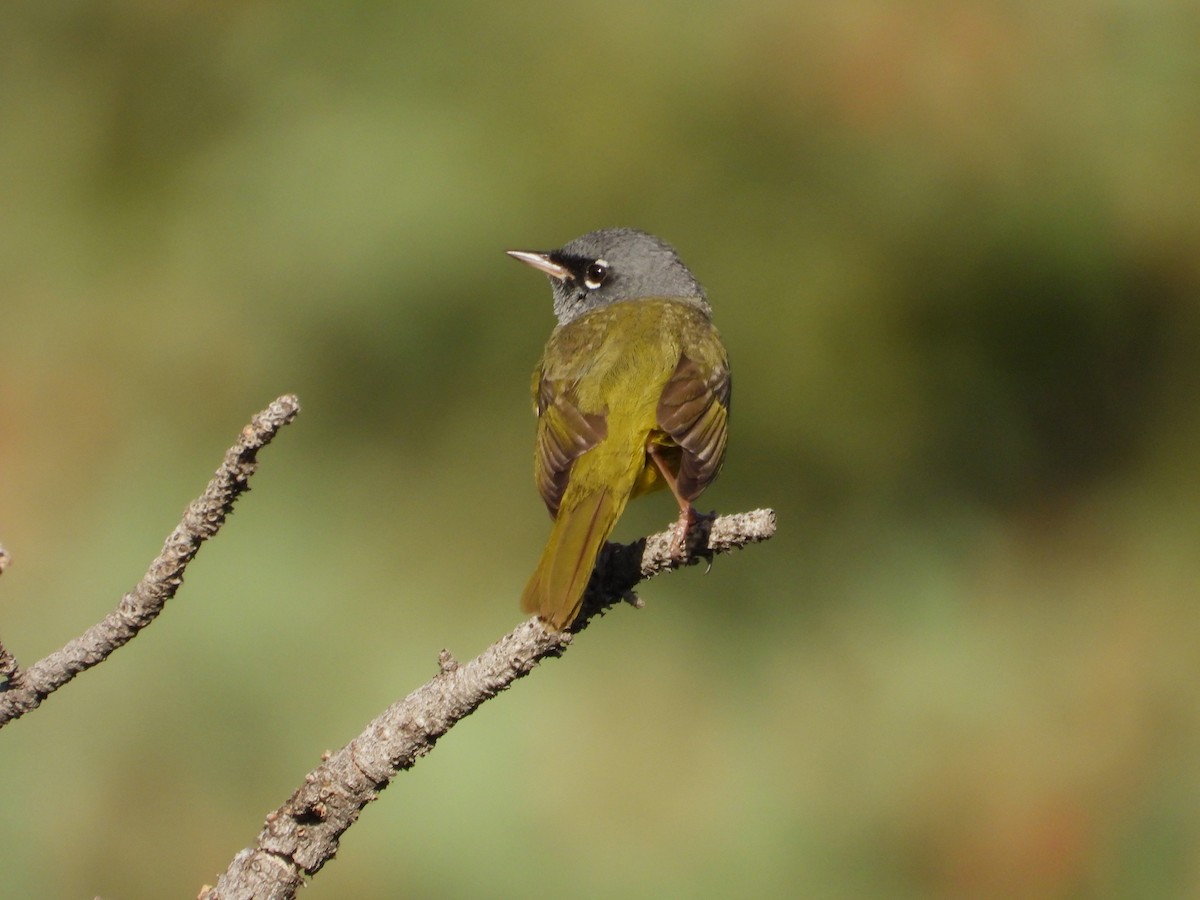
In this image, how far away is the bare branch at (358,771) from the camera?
260cm

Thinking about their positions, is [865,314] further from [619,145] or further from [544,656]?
[544,656]

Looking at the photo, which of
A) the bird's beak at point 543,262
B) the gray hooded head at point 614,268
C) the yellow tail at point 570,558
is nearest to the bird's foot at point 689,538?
the yellow tail at point 570,558

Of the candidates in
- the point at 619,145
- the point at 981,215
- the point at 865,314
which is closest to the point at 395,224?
the point at 619,145

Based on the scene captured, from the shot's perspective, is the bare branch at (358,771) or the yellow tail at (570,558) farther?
the yellow tail at (570,558)

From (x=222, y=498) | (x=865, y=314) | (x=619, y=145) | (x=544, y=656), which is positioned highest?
(x=619, y=145)

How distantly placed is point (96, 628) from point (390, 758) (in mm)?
595

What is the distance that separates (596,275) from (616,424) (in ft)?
4.92

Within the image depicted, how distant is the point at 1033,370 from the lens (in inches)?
321

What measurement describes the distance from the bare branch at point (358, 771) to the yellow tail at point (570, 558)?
19cm

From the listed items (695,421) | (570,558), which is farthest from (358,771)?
(695,421)

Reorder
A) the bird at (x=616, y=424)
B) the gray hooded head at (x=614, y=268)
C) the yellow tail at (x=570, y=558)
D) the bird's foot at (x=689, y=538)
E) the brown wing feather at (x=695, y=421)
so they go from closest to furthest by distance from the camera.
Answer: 1. the yellow tail at (x=570, y=558)
2. the bird's foot at (x=689, y=538)
3. the bird at (x=616, y=424)
4. the brown wing feather at (x=695, y=421)
5. the gray hooded head at (x=614, y=268)

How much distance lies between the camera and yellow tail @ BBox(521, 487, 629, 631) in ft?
10.5

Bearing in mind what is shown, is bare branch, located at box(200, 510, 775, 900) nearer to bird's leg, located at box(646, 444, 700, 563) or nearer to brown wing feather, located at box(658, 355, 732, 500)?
bird's leg, located at box(646, 444, 700, 563)

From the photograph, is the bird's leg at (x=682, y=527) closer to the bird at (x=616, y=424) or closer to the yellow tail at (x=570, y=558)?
the bird at (x=616, y=424)
